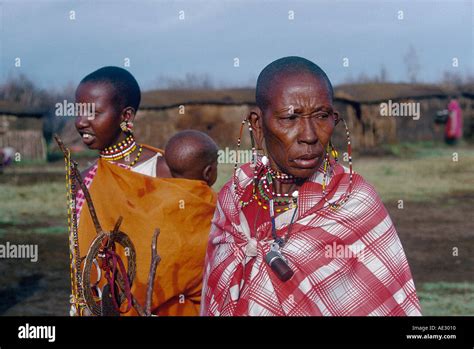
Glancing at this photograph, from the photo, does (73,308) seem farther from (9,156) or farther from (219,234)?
(9,156)

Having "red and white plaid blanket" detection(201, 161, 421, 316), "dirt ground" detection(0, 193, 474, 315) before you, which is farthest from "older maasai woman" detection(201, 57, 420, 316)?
"dirt ground" detection(0, 193, 474, 315)

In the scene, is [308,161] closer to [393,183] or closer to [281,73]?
[281,73]

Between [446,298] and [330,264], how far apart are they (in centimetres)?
457

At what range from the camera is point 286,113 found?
336 cm

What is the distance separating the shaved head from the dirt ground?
4.53 m

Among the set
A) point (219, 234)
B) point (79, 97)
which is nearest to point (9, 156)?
point (79, 97)

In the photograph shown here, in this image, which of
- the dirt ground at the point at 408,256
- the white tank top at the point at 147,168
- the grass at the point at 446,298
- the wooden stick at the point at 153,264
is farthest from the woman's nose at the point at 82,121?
Answer: the grass at the point at 446,298

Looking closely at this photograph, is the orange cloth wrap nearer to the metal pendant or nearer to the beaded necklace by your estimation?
the beaded necklace

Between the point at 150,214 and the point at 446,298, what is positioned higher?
the point at 150,214

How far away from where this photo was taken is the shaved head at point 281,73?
3.38m

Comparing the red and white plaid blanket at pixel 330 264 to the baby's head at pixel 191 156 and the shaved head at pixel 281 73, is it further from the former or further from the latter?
the baby's head at pixel 191 156

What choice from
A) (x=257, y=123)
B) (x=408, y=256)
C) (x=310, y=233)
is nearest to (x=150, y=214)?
(x=257, y=123)

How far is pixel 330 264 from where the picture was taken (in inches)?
130

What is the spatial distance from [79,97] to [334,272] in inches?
77.7
